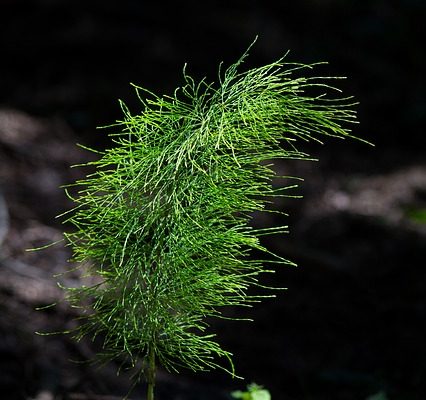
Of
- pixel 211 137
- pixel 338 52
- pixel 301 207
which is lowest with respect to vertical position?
pixel 301 207

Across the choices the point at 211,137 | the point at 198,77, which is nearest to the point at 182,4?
the point at 198,77

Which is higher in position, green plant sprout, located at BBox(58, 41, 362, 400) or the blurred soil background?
green plant sprout, located at BBox(58, 41, 362, 400)

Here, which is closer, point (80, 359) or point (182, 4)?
point (80, 359)

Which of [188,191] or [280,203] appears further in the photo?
[280,203]

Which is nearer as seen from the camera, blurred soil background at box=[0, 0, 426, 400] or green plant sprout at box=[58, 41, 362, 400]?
green plant sprout at box=[58, 41, 362, 400]

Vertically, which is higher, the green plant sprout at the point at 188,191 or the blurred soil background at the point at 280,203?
the green plant sprout at the point at 188,191

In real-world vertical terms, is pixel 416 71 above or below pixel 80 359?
above

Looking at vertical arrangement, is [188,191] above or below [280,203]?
above

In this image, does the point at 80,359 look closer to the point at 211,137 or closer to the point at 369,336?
the point at 369,336
